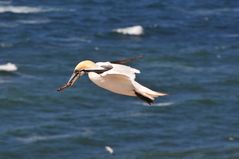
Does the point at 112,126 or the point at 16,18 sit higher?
the point at 16,18

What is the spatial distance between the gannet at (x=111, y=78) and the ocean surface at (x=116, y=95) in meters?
14.1

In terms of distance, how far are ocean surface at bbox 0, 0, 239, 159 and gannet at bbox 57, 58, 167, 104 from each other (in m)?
14.1

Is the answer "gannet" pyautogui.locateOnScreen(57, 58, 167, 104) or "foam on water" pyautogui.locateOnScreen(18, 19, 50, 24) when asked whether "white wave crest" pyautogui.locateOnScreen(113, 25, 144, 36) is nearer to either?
"foam on water" pyautogui.locateOnScreen(18, 19, 50, 24)

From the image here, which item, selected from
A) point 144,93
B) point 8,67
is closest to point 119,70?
point 144,93

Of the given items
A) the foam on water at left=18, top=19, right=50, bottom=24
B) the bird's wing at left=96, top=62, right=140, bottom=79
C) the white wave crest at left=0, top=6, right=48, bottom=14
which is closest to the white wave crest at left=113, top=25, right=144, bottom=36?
the foam on water at left=18, top=19, right=50, bottom=24

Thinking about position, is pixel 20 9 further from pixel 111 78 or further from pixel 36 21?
pixel 111 78

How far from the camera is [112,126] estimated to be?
2334 centimetres

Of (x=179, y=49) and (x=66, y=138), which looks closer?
(x=66, y=138)

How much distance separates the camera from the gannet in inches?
263

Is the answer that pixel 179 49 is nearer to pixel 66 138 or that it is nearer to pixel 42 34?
pixel 42 34

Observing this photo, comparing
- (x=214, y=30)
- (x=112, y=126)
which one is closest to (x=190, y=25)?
(x=214, y=30)

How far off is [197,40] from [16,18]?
723 centimetres

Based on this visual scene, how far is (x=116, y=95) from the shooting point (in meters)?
25.9

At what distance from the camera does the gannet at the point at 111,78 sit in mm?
6676
